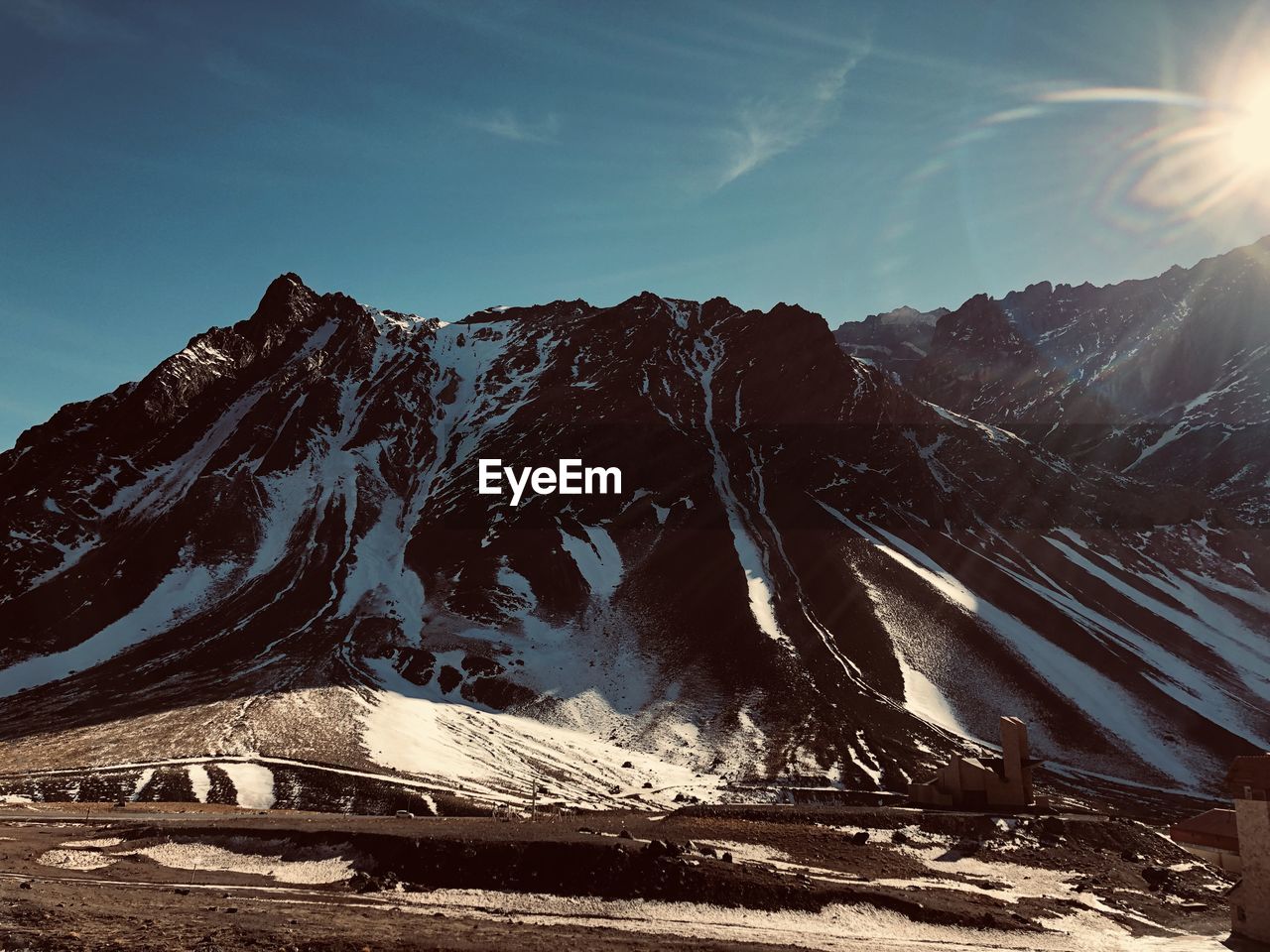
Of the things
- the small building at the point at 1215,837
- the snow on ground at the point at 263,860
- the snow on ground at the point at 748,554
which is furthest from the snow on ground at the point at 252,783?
the snow on ground at the point at 748,554

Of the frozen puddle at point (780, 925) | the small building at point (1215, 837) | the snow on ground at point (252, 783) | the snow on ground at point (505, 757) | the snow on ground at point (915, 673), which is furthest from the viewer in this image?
the snow on ground at point (915, 673)

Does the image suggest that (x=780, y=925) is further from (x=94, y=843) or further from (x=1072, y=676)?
(x=1072, y=676)

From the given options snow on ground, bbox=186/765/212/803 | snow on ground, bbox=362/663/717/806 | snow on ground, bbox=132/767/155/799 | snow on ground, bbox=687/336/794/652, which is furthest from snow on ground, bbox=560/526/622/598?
snow on ground, bbox=132/767/155/799

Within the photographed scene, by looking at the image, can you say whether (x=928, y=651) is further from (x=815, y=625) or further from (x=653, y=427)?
(x=653, y=427)

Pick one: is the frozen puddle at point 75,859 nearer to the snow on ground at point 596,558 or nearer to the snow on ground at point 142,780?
the snow on ground at point 142,780

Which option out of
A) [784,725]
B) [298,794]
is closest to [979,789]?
[784,725]

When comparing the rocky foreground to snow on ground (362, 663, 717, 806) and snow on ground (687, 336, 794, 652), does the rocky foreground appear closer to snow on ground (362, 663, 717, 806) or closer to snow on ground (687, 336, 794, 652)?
snow on ground (362, 663, 717, 806)
